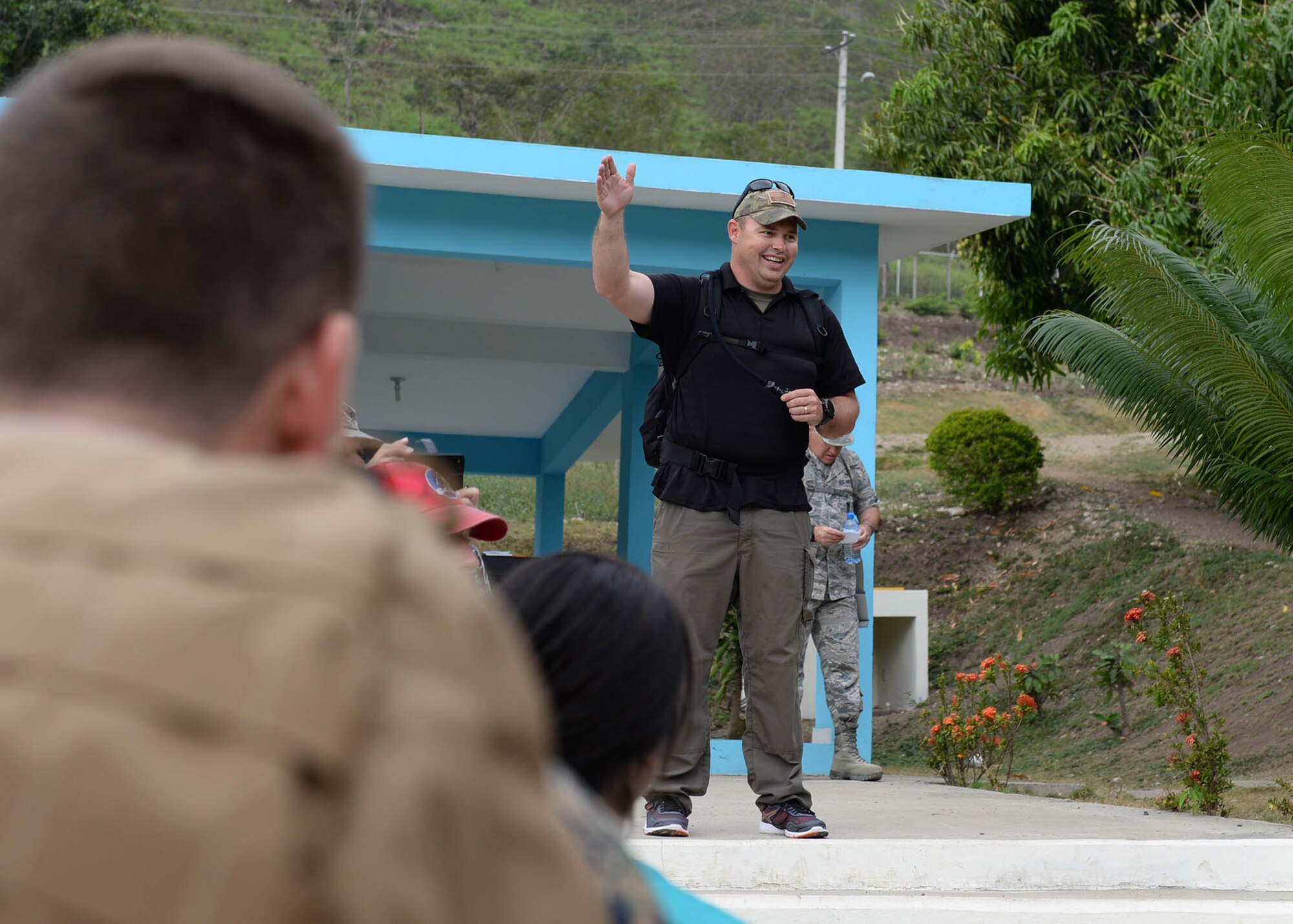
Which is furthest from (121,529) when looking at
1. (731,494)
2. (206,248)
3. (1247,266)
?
(1247,266)

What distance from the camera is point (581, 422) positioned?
45.7 ft

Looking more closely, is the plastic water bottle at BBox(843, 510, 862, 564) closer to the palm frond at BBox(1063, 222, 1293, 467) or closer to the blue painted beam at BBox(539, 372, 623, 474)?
the palm frond at BBox(1063, 222, 1293, 467)

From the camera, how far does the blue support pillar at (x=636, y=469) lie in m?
10.7

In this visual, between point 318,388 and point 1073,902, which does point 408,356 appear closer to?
point 1073,902

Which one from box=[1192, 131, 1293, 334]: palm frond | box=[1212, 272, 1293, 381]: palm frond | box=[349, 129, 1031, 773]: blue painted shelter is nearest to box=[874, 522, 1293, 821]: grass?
box=[1212, 272, 1293, 381]: palm frond

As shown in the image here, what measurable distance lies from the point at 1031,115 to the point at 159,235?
53.6 feet

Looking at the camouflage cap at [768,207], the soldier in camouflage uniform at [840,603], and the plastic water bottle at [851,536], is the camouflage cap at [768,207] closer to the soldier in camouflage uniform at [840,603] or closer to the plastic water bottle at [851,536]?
the plastic water bottle at [851,536]

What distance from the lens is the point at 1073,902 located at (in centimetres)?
344

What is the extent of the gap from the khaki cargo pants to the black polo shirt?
8cm

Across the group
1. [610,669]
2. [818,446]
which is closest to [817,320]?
[818,446]

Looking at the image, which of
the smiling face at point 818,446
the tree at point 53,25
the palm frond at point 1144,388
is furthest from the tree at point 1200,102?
the tree at point 53,25

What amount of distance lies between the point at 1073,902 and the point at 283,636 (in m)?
3.30

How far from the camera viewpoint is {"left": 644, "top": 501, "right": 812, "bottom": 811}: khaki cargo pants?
4.14 metres

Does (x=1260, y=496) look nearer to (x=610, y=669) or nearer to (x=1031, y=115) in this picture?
(x=610, y=669)
